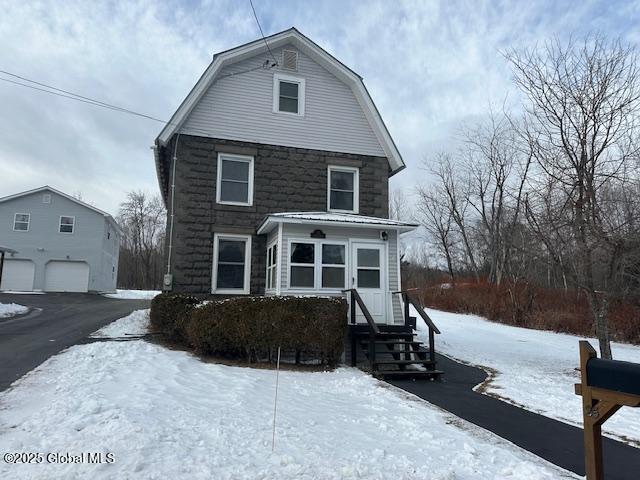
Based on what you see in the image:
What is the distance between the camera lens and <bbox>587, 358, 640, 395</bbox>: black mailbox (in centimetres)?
280

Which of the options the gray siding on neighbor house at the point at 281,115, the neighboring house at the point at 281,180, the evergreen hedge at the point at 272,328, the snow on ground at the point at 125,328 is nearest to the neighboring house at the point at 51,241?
the snow on ground at the point at 125,328

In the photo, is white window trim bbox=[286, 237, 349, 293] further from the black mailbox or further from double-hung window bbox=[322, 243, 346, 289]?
the black mailbox

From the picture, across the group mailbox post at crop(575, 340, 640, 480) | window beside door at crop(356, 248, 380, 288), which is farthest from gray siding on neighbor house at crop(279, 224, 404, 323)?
mailbox post at crop(575, 340, 640, 480)

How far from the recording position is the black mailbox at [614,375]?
2.80 m

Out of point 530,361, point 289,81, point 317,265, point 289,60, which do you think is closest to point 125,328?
point 317,265

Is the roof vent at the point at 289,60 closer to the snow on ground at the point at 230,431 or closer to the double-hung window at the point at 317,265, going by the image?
the double-hung window at the point at 317,265

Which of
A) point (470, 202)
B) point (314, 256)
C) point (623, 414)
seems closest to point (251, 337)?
point (314, 256)

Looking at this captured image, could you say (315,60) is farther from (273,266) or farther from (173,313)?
(173,313)

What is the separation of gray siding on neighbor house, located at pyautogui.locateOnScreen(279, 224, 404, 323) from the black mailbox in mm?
8227

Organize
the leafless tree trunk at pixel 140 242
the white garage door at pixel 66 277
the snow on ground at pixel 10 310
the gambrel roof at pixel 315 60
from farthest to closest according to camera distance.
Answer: the leafless tree trunk at pixel 140 242, the white garage door at pixel 66 277, the snow on ground at pixel 10 310, the gambrel roof at pixel 315 60

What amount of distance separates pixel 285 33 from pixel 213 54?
224 cm

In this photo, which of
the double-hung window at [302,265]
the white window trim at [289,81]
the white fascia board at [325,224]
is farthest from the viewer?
the white window trim at [289,81]

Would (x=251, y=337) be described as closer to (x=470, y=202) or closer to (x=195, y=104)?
(x=195, y=104)

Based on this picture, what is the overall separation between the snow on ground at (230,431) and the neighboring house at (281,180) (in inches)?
169
